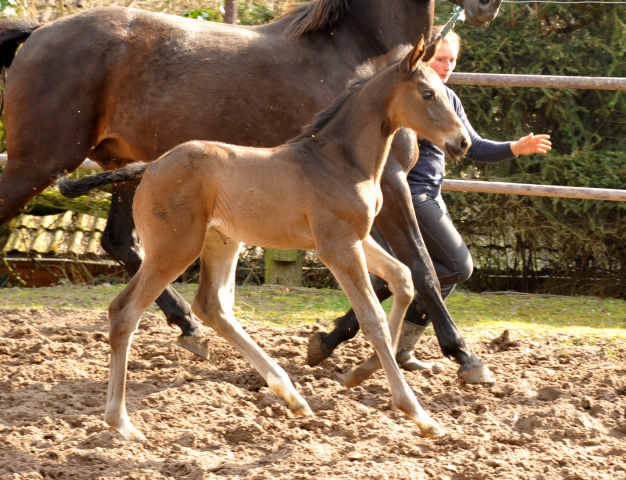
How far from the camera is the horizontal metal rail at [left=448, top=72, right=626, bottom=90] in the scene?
5.25 metres

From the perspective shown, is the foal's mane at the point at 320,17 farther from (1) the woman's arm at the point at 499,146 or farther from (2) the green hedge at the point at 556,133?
(2) the green hedge at the point at 556,133

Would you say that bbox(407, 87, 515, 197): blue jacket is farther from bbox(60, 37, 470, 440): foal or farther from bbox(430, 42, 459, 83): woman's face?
bbox(60, 37, 470, 440): foal

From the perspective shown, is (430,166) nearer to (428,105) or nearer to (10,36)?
(428,105)

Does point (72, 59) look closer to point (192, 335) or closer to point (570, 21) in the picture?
point (192, 335)

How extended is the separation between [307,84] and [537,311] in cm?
281

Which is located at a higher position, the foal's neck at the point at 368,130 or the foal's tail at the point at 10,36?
the foal's tail at the point at 10,36

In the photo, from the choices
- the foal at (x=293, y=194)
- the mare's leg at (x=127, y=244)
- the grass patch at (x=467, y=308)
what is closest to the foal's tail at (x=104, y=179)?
the foal at (x=293, y=194)

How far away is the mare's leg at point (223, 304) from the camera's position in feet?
10.8

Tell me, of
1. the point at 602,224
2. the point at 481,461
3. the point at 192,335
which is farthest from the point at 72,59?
the point at 602,224

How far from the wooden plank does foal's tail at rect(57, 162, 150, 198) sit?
2752 millimetres

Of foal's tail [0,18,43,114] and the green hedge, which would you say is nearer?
foal's tail [0,18,43,114]

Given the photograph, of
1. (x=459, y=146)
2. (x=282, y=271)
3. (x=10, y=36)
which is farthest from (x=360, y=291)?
(x=282, y=271)

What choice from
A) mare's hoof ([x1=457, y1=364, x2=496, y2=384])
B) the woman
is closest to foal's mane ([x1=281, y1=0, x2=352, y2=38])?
the woman

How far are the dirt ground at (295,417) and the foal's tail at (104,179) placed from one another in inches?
35.8
